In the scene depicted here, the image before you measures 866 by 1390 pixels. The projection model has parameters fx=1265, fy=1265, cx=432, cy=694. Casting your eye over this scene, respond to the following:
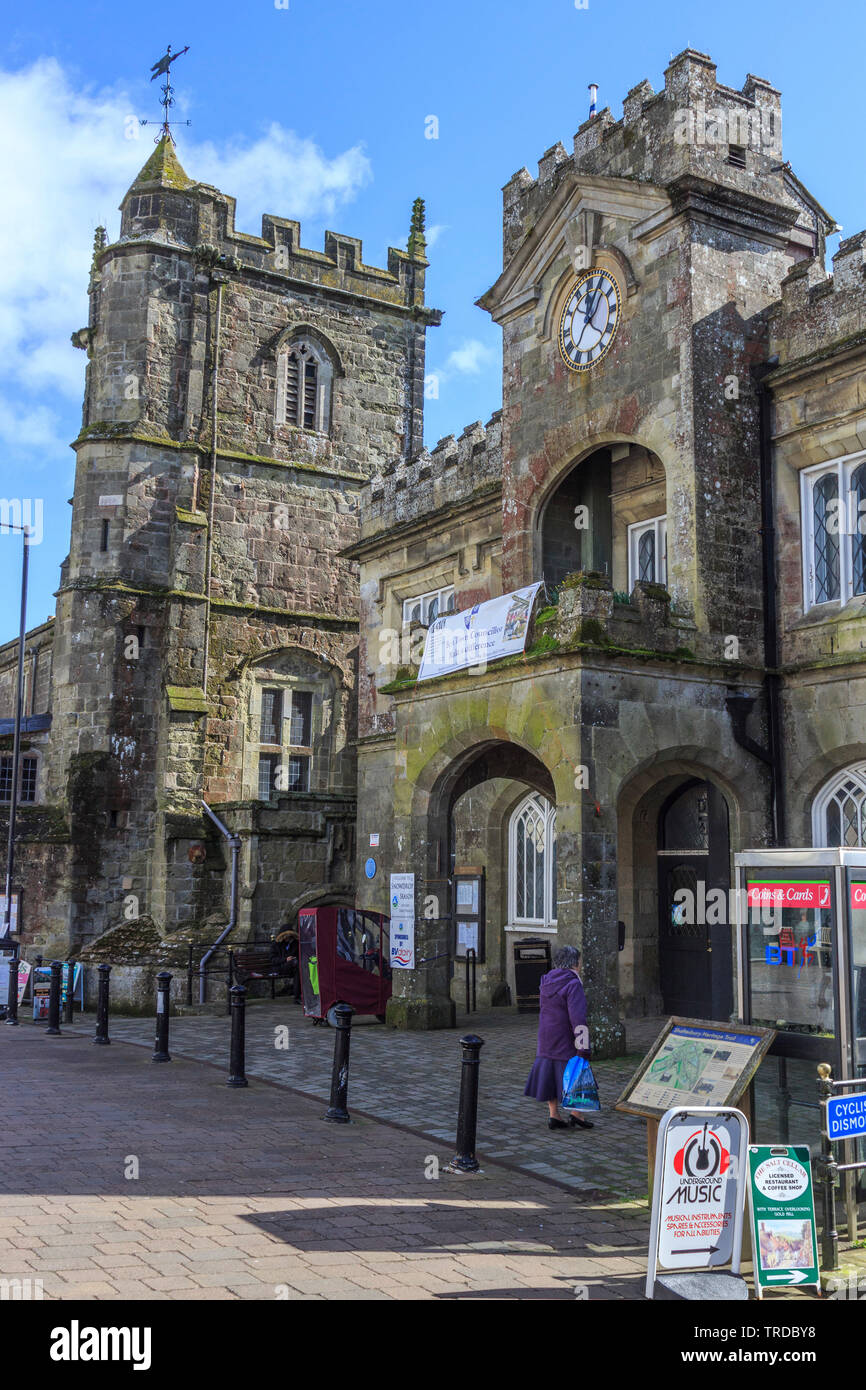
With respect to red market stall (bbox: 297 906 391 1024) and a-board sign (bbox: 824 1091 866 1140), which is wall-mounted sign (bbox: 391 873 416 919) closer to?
red market stall (bbox: 297 906 391 1024)

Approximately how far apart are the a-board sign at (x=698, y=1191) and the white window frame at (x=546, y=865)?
1341 cm

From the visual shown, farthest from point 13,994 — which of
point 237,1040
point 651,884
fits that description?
point 651,884

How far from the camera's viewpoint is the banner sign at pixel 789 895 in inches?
313

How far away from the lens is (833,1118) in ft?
23.1

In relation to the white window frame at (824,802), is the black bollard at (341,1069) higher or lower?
lower

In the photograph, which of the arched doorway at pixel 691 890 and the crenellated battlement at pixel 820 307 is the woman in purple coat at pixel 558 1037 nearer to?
the arched doorway at pixel 691 890

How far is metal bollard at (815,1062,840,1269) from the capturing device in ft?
22.6

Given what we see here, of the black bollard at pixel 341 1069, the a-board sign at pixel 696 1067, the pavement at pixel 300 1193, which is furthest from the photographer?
the black bollard at pixel 341 1069

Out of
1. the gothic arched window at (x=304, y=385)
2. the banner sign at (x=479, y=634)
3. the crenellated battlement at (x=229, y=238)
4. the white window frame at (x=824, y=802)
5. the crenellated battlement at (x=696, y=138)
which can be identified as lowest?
the white window frame at (x=824, y=802)

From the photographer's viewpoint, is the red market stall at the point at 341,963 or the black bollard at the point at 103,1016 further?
the red market stall at the point at 341,963

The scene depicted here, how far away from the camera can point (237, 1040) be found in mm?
13016

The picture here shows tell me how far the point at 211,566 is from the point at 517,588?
460 inches

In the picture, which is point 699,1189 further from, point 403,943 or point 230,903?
point 230,903

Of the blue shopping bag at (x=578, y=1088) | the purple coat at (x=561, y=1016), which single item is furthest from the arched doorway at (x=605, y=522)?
the blue shopping bag at (x=578, y=1088)
